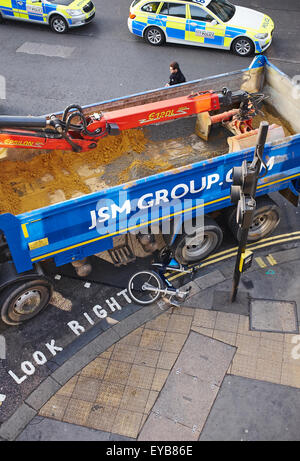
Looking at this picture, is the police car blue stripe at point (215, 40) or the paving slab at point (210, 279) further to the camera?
the police car blue stripe at point (215, 40)

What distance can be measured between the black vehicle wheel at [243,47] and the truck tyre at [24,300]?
11.5 m

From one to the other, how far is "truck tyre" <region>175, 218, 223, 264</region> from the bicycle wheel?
26.9 inches

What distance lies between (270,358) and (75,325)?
367 cm

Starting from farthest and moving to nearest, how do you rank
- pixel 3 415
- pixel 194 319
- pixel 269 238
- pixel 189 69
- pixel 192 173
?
pixel 189 69 → pixel 269 238 → pixel 194 319 → pixel 192 173 → pixel 3 415

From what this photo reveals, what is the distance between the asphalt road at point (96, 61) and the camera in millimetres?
14430

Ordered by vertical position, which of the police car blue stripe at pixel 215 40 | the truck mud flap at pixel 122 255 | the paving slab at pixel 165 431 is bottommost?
the paving slab at pixel 165 431

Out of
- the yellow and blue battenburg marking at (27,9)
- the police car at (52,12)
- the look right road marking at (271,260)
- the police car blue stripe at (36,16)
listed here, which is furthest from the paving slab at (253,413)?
the police car blue stripe at (36,16)

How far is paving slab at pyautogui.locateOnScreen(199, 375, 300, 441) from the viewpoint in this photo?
7.07m

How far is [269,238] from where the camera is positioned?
10.0 meters

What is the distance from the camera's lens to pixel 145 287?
8.90m

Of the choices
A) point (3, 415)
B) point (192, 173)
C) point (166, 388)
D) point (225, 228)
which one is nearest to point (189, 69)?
point (225, 228)

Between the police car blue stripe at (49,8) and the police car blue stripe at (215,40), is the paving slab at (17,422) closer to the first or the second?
the police car blue stripe at (215,40)

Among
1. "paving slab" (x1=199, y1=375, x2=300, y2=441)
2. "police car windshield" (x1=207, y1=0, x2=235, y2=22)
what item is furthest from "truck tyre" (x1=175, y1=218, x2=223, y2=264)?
"police car windshield" (x1=207, y1=0, x2=235, y2=22)

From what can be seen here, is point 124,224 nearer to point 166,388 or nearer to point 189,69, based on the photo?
point 166,388
